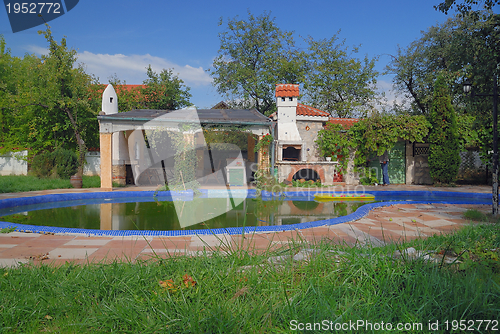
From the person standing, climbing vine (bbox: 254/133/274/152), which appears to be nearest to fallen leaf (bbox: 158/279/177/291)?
climbing vine (bbox: 254/133/274/152)

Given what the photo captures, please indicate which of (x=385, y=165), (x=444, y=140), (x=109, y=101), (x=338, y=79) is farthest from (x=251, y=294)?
(x=338, y=79)

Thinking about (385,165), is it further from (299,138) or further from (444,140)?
(299,138)

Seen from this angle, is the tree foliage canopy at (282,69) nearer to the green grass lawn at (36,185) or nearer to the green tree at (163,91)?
the green tree at (163,91)

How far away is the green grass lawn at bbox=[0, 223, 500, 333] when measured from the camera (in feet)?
6.26

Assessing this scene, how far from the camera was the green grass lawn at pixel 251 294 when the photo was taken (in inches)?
75.2

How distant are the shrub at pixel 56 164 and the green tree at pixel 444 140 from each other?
1535 cm

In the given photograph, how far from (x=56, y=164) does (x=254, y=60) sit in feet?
47.5

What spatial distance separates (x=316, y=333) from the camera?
179cm

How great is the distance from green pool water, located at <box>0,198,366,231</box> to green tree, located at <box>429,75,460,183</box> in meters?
6.20

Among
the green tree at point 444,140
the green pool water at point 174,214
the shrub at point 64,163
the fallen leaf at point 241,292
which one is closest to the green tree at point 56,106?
the shrub at point 64,163

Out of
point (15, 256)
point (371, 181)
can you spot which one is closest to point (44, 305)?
point (15, 256)

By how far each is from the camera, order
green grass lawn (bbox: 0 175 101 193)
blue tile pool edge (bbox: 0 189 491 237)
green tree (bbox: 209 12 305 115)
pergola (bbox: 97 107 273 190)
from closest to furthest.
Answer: blue tile pool edge (bbox: 0 189 491 237) → green grass lawn (bbox: 0 175 101 193) → pergola (bbox: 97 107 273 190) → green tree (bbox: 209 12 305 115)

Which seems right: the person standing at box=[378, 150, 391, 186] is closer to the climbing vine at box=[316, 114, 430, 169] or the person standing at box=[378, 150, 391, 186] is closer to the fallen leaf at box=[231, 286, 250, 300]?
the climbing vine at box=[316, 114, 430, 169]

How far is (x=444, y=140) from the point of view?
12.3 metres
